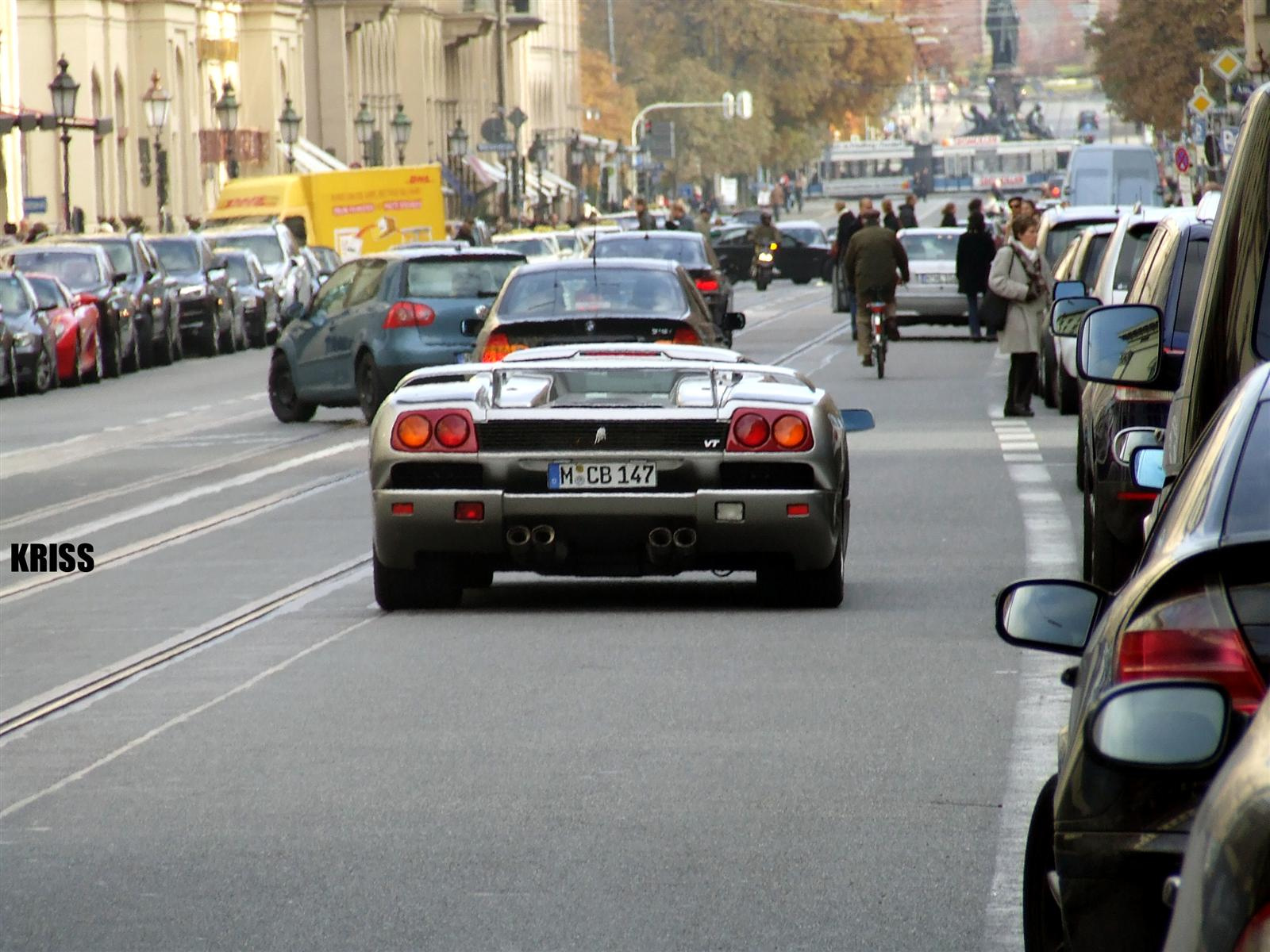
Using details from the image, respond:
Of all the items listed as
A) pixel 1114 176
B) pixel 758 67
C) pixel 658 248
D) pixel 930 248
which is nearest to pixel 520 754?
pixel 658 248

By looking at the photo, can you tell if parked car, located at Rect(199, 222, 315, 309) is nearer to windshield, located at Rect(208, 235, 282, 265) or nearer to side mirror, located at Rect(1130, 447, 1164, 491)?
windshield, located at Rect(208, 235, 282, 265)

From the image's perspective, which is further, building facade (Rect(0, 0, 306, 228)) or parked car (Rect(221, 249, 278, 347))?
building facade (Rect(0, 0, 306, 228))

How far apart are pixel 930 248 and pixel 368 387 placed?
60.8 ft

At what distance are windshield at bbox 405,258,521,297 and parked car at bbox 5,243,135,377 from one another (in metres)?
11.4

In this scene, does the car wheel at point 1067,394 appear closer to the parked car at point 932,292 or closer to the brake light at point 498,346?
the brake light at point 498,346

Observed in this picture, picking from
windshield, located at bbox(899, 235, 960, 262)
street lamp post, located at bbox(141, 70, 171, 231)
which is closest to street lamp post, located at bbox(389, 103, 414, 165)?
street lamp post, located at bbox(141, 70, 171, 231)

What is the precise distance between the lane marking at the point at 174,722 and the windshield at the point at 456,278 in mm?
14375

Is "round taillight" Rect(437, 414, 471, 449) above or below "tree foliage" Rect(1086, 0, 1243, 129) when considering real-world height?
below

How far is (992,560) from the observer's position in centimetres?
1412

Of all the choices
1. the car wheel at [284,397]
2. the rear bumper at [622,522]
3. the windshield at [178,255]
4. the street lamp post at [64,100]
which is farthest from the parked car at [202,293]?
the rear bumper at [622,522]

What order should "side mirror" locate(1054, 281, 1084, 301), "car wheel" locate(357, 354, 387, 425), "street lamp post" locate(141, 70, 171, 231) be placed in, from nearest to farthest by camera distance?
"side mirror" locate(1054, 281, 1084, 301) → "car wheel" locate(357, 354, 387, 425) → "street lamp post" locate(141, 70, 171, 231)

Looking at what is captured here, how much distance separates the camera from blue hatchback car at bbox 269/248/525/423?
25906mm

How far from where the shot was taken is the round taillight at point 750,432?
39.4 feet

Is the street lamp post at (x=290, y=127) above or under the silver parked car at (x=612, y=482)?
above
